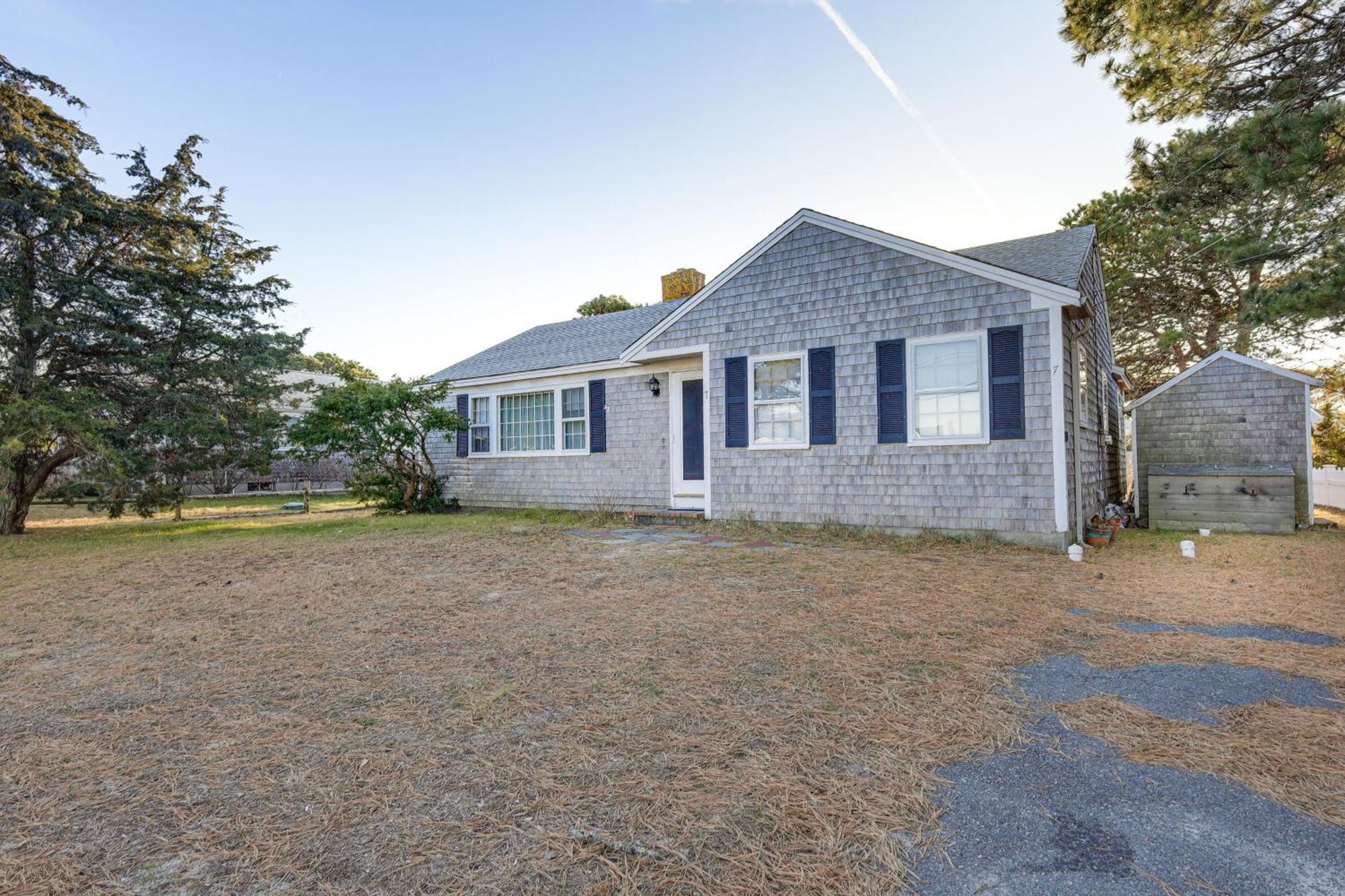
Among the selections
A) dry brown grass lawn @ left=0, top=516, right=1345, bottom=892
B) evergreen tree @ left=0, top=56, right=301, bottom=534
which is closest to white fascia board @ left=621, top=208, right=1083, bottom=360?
dry brown grass lawn @ left=0, top=516, right=1345, bottom=892

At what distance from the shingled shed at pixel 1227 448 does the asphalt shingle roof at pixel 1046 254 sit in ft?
10.1

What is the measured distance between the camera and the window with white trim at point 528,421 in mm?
11297

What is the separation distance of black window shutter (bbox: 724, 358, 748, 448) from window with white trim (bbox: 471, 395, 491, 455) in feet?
17.5

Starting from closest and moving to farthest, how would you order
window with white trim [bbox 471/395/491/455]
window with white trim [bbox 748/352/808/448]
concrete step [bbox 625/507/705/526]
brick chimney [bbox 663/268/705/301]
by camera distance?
window with white trim [bbox 748/352/808/448]
concrete step [bbox 625/507/705/526]
window with white trim [bbox 471/395/491/455]
brick chimney [bbox 663/268/705/301]

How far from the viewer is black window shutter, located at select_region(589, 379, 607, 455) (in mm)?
10531

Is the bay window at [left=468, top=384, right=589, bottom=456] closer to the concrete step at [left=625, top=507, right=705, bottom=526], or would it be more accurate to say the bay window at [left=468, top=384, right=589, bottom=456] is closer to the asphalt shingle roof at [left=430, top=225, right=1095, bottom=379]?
the asphalt shingle roof at [left=430, top=225, right=1095, bottom=379]

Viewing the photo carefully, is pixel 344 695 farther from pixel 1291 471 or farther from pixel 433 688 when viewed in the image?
pixel 1291 471

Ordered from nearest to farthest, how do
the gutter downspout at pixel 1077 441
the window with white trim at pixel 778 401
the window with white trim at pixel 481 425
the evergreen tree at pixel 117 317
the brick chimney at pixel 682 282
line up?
the gutter downspout at pixel 1077 441 → the window with white trim at pixel 778 401 → the evergreen tree at pixel 117 317 → the window with white trim at pixel 481 425 → the brick chimney at pixel 682 282

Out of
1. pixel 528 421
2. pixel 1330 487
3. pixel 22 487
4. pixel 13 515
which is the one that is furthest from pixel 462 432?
pixel 1330 487

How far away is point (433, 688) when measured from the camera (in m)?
2.83

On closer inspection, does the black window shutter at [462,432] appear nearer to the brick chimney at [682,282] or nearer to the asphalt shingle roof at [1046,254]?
the brick chimney at [682,282]

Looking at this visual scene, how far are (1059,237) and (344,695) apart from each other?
10.6 meters

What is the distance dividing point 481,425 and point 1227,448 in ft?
42.1

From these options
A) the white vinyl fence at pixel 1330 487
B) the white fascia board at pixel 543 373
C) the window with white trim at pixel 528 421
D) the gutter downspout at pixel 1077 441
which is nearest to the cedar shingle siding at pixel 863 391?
the gutter downspout at pixel 1077 441
